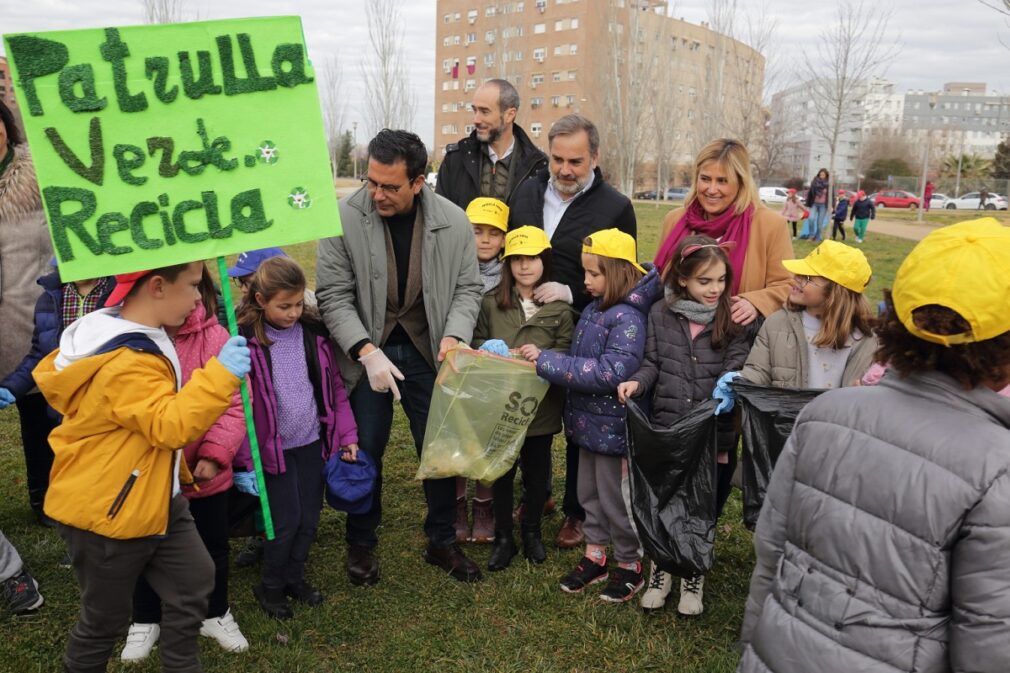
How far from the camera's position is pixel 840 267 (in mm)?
3182

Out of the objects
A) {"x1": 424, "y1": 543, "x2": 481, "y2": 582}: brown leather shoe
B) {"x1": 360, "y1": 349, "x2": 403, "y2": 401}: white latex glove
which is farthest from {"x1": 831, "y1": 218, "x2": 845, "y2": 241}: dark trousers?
{"x1": 360, "y1": 349, "x2": 403, "y2": 401}: white latex glove

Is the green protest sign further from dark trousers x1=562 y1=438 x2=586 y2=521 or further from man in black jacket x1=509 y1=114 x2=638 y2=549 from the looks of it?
dark trousers x1=562 y1=438 x2=586 y2=521

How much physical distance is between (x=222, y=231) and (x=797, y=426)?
1965 mm

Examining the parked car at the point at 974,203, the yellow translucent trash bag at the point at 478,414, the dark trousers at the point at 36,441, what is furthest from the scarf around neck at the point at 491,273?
the parked car at the point at 974,203

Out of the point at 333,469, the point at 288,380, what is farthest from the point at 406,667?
the point at 288,380

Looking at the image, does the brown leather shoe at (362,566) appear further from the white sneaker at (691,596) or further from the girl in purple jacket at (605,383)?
the white sneaker at (691,596)

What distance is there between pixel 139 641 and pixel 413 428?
5.01 ft

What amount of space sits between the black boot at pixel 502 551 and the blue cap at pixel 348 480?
2.63 ft

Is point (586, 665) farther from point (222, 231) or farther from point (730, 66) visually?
point (730, 66)

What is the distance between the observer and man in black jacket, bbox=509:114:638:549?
3971 millimetres

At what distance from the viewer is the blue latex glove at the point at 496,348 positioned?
11.9 ft

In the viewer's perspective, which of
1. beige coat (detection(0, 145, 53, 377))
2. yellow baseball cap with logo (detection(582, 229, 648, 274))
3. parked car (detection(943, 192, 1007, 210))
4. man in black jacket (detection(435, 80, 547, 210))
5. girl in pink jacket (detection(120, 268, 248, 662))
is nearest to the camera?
girl in pink jacket (detection(120, 268, 248, 662))

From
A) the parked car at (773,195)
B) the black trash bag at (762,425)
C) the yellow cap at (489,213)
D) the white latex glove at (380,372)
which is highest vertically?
the yellow cap at (489,213)

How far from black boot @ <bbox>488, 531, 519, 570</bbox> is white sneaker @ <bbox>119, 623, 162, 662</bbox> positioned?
62.9 inches
